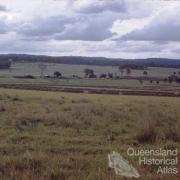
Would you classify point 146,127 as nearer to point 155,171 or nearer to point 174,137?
point 174,137

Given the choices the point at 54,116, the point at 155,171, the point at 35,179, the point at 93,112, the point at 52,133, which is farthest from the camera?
the point at 93,112

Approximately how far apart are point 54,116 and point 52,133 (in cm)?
393

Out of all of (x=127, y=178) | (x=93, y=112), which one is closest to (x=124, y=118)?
(x=93, y=112)

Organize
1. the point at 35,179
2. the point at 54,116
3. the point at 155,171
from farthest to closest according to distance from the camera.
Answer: the point at 54,116 → the point at 155,171 → the point at 35,179

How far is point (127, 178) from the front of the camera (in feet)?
26.7

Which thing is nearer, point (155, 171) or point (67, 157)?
point (155, 171)

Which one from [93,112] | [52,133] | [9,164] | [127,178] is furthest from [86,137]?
[93,112]

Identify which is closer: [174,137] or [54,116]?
[174,137]

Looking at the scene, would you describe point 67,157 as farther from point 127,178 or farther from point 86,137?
point 86,137

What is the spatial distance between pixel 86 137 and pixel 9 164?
433 centimetres

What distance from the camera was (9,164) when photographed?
920cm

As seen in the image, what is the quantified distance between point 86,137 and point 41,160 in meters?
3.89

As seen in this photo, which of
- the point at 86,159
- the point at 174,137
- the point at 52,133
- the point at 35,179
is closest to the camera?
the point at 35,179

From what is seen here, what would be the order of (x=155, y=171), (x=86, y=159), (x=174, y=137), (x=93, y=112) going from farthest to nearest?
(x=93, y=112), (x=174, y=137), (x=86, y=159), (x=155, y=171)
